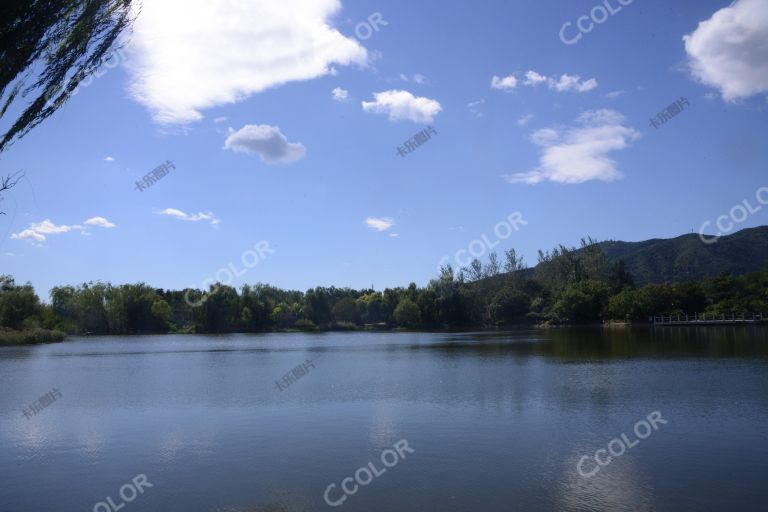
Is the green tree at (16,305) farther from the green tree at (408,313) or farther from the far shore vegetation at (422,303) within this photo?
the green tree at (408,313)

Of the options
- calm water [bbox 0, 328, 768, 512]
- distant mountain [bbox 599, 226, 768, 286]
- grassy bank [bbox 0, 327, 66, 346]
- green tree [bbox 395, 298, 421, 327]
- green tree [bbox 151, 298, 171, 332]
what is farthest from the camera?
distant mountain [bbox 599, 226, 768, 286]

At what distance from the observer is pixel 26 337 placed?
6444 centimetres

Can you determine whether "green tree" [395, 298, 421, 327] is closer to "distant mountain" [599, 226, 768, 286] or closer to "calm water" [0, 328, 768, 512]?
"distant mountain" [599, 226, 768, 286]

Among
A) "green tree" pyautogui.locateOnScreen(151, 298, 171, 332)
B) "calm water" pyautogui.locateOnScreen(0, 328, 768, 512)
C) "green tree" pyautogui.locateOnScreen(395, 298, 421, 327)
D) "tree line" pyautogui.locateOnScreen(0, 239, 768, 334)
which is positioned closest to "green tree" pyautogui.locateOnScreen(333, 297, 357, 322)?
"tree line" pyautogui.locateOnScreen(0, 239, 768, 334)

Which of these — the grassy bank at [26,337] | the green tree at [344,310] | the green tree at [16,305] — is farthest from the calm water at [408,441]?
the green tree at [344,310]

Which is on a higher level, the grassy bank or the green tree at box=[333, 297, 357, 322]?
the green tree at box=[333, 297, 357, 322]

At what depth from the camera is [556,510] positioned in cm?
869

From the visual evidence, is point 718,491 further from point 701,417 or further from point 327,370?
point 327,370

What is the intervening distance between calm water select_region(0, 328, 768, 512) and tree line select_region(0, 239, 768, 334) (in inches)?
2251

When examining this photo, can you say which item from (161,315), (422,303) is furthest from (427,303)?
(161,315)

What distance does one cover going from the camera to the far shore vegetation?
7688cm

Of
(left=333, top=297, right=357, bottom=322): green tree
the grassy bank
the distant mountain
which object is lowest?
the grassy bank

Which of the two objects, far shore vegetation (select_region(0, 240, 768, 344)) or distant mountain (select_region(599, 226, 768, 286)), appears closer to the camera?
far shore vegetation (select_region(0, 240, 768, 344))

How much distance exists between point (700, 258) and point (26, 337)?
171707 mm
